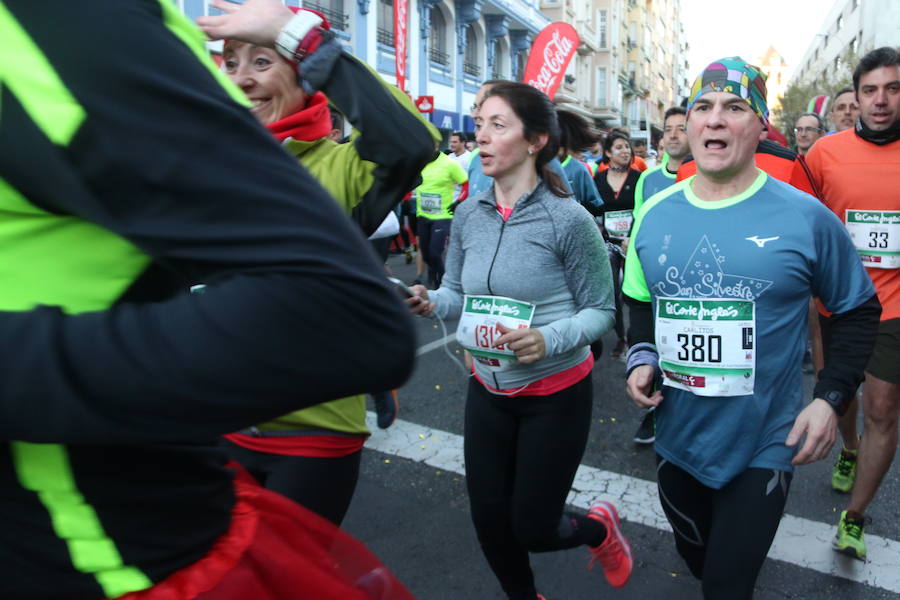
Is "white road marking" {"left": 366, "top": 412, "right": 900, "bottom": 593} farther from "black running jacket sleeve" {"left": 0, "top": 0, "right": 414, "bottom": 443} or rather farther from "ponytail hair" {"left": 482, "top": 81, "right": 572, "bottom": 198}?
"black running jacket sleeve" {"left": 0, "top": 0, "right": 414, "bottom": 443}

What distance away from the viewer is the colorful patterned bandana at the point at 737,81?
235 centimetres

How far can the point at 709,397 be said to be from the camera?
87.7 inches

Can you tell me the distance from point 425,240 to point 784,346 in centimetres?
742

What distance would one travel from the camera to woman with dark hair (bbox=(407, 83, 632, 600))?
251 cm

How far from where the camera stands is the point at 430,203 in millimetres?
9188

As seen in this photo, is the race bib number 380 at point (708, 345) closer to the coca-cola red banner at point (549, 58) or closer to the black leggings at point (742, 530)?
the black leggings at point (742, 530)

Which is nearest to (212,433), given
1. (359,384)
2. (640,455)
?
(359,384)

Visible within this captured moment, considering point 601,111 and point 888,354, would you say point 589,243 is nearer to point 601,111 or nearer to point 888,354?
point 888,354

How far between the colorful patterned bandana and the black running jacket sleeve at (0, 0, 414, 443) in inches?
81.9

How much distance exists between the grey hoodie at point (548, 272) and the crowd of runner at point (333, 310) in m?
0.01

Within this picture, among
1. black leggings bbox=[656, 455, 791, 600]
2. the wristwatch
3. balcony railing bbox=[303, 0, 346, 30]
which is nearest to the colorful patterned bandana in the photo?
black leggings bbox=[656, 455, 791, 600]

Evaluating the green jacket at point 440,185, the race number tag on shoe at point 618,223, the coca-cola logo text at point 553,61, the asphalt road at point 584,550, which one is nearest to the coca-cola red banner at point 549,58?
the coca-cola logo text at point 553,61

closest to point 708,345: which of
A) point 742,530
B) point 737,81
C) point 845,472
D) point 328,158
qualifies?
point 742,530

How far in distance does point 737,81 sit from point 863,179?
4.91 feet
